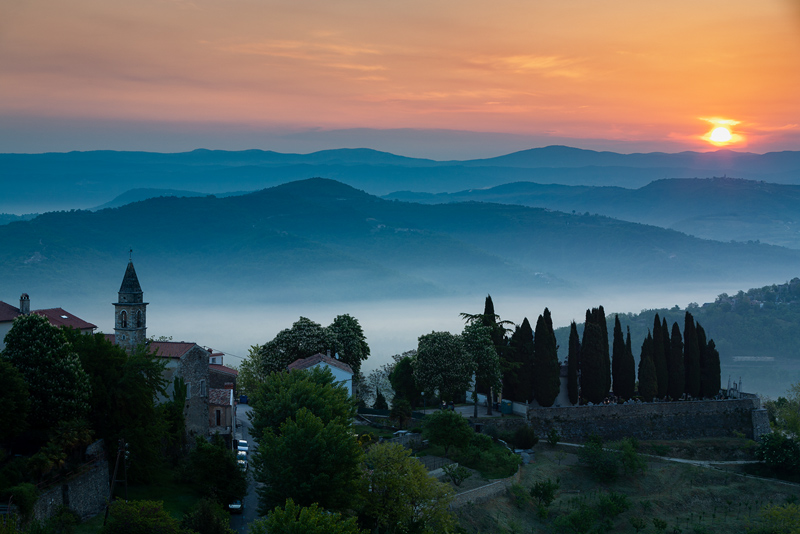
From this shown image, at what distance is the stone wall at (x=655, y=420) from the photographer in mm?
60062

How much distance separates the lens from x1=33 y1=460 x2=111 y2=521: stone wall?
33.1 m

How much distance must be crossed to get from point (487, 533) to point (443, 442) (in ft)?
26.6

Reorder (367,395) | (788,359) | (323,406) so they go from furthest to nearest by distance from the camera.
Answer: (788,359)
(367,395)
(323,406)

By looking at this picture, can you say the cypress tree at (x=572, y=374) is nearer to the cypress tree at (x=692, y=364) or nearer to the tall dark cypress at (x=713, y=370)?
the cypress tree at (x=692, y=364)

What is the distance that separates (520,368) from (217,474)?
2718 cm

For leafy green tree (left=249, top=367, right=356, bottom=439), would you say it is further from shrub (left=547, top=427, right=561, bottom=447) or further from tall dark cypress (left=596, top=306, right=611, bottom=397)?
tall dark cypress (left=596, top=306, right=611, bottom=397)

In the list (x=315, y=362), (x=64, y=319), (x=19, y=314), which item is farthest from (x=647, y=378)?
(x=19, y=314)

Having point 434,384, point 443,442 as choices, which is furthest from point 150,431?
point 434,384

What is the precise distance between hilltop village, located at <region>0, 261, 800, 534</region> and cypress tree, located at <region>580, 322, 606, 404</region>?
0.11 metres

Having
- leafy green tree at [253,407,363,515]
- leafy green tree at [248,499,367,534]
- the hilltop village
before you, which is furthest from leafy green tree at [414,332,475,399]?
leafy green tree at [248,499,367,534]

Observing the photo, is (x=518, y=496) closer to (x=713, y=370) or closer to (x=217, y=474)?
(x=217, y=474)

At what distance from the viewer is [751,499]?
5453 centimetres

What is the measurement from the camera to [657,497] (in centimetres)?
5300

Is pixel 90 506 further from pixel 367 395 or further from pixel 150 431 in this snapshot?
pixel 367 395
